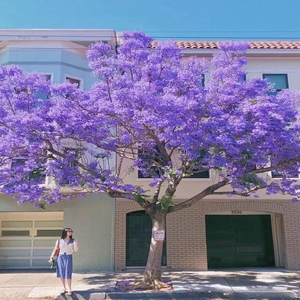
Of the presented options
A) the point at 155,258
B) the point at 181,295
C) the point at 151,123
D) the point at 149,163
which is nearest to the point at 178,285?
the point at 181,295

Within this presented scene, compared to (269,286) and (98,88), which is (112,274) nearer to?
(269,286)

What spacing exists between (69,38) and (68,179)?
271 inches

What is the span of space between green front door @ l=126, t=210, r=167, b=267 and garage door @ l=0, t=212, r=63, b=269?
9.92 feet

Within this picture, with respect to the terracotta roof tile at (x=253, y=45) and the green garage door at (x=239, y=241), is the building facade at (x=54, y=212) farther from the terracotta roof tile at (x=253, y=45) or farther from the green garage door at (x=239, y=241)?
the green garage door at (x=239, y=241)

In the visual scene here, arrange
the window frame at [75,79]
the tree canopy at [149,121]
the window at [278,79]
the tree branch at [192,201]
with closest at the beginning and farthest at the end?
the tree canopy at [149,121] → the tree branch at [192,201] → the window frame at [75,79] → the window at [278,79]

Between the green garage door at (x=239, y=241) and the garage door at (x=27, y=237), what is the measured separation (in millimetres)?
6150

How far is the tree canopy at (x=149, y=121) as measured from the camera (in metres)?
9.05

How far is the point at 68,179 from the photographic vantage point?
378 inches

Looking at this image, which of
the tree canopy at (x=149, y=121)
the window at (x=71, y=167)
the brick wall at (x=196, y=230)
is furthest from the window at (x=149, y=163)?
the brick wall at (x=196, y=230)

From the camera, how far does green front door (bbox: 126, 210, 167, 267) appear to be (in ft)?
43.2

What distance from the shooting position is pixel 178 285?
10.2 meters

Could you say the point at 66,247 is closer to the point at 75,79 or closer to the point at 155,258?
the point at 155,258

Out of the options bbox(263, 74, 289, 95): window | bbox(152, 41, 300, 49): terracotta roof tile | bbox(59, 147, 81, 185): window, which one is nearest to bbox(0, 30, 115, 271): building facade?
bbox(152, 41, 300, 49): terracotta roof tile

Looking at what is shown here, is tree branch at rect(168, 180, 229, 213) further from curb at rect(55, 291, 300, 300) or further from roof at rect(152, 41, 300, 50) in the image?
roof at rect(152, 41, 300, 50)
